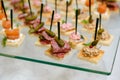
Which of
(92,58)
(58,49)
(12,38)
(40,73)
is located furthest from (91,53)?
(12,38)

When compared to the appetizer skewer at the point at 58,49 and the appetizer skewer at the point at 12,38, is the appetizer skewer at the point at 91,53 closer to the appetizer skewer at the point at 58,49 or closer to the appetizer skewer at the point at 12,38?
the appetizer skewer at the point at 58,49

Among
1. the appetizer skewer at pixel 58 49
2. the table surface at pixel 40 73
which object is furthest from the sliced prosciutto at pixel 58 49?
the table surface at pixel 40 73

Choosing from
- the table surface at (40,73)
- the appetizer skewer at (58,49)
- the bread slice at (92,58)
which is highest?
the appetizer skewer at (58,49)

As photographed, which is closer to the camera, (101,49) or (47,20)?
(101,49)

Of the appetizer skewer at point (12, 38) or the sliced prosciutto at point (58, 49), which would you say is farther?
the appetizer skewer at point (12, 38)

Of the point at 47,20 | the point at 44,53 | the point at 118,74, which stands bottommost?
the point at 118,74

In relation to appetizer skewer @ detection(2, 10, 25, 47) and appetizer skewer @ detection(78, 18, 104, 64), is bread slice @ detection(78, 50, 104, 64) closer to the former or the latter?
appetizer skewer @ detection(78, 18, 104, 64)

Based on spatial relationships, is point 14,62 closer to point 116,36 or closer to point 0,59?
point 0,59

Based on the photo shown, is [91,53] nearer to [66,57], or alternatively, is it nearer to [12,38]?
[66,57]

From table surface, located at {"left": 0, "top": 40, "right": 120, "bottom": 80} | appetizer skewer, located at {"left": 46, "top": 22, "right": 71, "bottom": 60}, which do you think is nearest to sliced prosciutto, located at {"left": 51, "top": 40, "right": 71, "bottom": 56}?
appetizer skewer, located at {"left": 46, "top": 22, "right": 71, "bottom": 60}

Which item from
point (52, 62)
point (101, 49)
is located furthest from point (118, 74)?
point (52, 62)

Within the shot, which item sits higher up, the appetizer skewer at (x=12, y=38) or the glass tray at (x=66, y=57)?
the appetizer skewer at (x=12, y=38)
